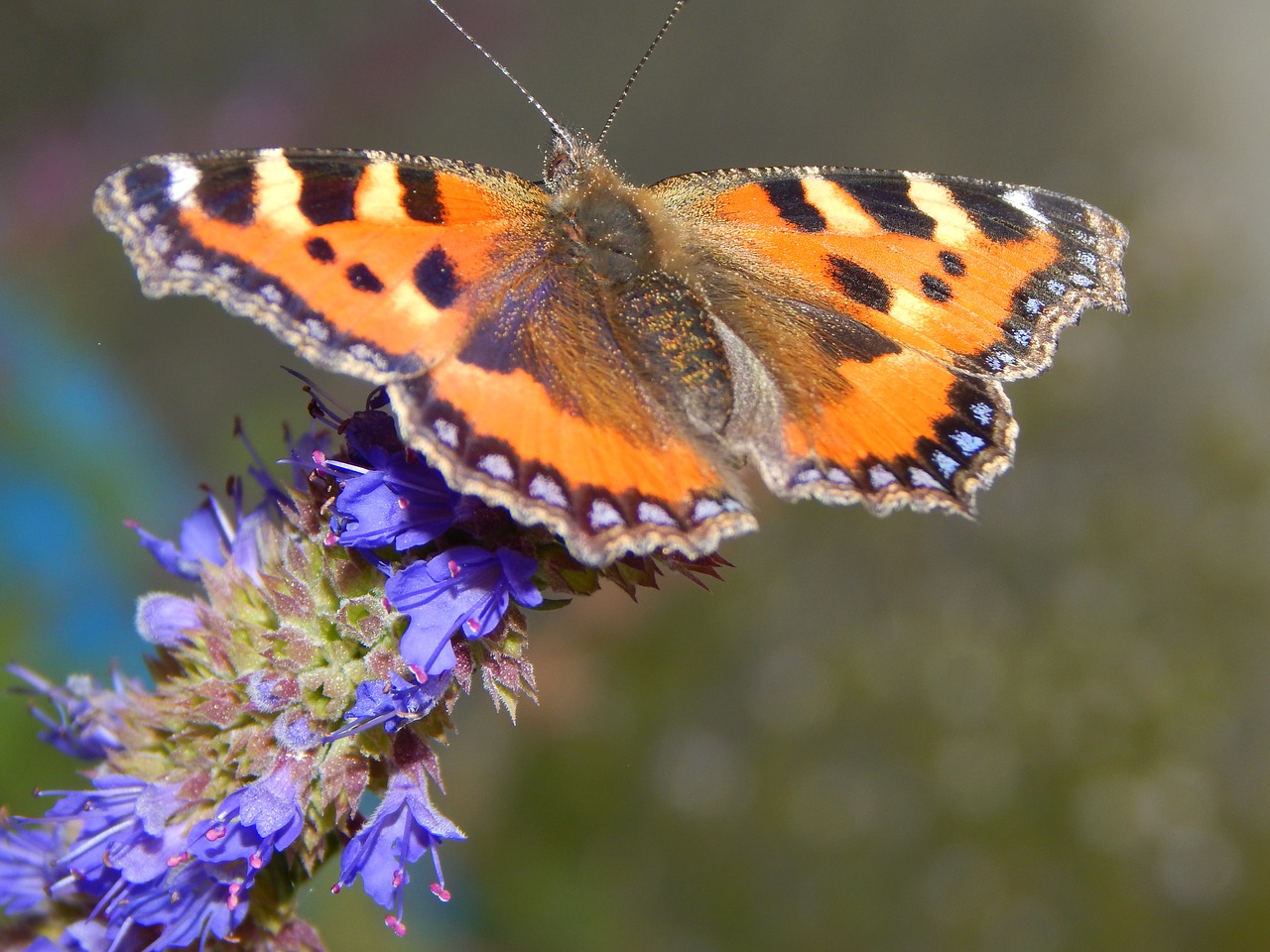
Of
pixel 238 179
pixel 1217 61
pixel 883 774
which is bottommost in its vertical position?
pixel 883 774

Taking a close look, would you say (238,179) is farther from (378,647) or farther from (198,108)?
(198,108)

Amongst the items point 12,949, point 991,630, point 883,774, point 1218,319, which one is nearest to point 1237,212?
point 1218,319

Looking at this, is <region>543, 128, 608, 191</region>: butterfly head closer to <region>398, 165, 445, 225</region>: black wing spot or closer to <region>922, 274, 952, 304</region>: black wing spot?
<region>398, 165, 445, 225</region>: black wing spot

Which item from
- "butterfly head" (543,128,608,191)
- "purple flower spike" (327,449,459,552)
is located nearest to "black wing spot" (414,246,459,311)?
"purple flower spike" (327,449,459,552)

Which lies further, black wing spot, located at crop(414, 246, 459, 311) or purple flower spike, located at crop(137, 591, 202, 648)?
purple flower spike, located at crop(137, 591, 202, 648)

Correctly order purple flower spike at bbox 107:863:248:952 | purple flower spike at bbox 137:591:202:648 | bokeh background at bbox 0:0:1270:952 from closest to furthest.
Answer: purple flower spike at bbox 107:863:248:952, purple flower spike at bbox 137:591:202:648, bokeh background at bbox 0:0:1270:952

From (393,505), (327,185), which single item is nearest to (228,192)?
(327,185)

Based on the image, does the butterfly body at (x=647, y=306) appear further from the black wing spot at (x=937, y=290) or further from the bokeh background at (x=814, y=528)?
the bokeh background at (x=814, y=528)

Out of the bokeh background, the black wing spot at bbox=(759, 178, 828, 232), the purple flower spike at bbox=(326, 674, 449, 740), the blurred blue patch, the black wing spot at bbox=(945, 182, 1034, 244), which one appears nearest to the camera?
the purple flower spike at bbox=(326, 674, 449, 740)
